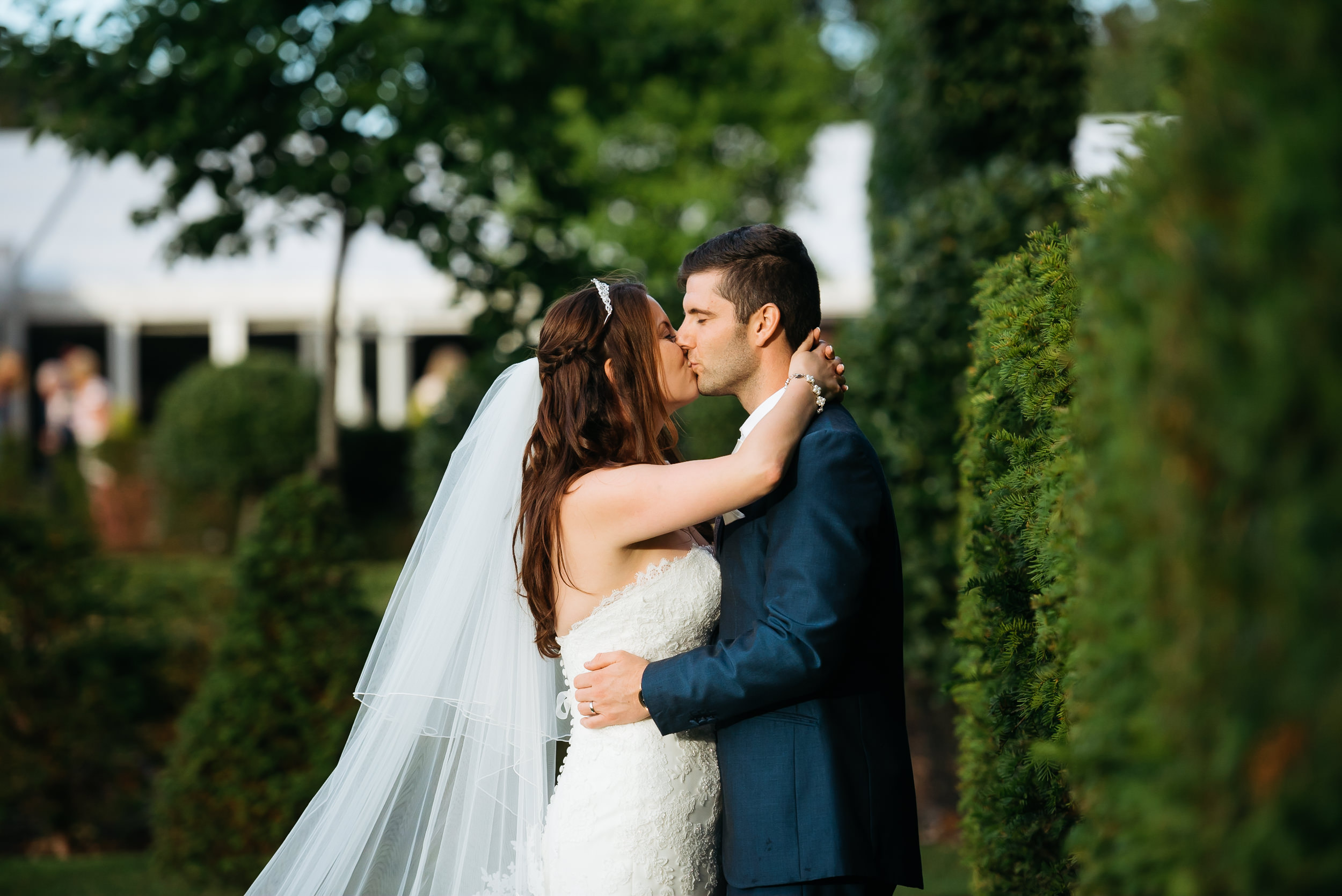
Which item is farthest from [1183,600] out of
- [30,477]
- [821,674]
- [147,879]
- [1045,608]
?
[30,477]

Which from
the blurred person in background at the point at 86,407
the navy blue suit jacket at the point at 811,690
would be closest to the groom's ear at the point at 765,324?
the navy blue suit jacket at the point at 811,690

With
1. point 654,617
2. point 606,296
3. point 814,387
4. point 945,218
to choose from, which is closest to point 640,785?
point 654,617

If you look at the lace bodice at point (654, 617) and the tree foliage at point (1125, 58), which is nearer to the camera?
the lace bodice at point (654, 617)

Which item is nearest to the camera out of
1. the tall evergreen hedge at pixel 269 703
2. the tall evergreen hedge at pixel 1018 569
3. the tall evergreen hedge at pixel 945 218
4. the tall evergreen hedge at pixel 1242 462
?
the tall evergreen hedge at pixel 1242 462

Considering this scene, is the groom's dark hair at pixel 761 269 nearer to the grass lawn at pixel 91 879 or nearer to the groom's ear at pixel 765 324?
the groom's ear at pixel 765 324

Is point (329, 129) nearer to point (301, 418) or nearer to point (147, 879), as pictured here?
point (147, 879)

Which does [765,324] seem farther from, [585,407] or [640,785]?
[640,785]

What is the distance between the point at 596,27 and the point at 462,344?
16.3 m

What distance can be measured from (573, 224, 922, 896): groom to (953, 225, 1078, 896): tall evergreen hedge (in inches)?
16.7

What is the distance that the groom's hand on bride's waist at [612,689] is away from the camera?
2.72m

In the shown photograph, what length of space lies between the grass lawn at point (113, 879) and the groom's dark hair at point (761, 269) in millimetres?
3505

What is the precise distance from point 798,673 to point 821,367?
0.80 metres

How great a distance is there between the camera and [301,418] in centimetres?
1383

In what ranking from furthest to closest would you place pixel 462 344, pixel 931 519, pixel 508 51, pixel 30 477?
pixel 462 344 → pixel 30 477 → pixel 931 519 → pixel 508 51
